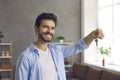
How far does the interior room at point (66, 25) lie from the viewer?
571cm

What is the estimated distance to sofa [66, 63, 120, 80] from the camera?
172 inches

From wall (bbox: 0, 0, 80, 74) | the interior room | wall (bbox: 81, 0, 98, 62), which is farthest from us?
wall (bbox: 81, 0, 98, 62)

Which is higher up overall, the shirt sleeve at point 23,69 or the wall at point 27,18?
the wall at point 27,18

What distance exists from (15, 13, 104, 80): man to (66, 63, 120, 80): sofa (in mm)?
2616

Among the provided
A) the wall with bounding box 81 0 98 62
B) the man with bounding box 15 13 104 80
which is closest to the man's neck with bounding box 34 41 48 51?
the man with bounding box 15 13 104 80

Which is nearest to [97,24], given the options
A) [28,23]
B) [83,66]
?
[83,66]

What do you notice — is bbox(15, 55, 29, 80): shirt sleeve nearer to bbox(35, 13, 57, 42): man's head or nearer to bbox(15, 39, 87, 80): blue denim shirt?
bbox(15, 39, 87, 80): blue denim shirt

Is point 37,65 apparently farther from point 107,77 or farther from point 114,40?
point 114,40

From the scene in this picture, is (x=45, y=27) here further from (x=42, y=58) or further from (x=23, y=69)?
(x=23, y=69)

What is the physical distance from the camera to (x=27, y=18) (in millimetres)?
6156

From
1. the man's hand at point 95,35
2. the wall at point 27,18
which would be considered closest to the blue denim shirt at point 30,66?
the man's hand at point 95,35

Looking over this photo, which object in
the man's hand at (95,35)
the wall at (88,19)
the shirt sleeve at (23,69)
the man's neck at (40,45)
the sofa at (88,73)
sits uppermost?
the wall at (88,19)

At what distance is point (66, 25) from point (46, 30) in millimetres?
4874

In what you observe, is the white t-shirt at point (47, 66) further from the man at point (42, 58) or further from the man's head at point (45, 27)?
the man's head at point (45, 27)
